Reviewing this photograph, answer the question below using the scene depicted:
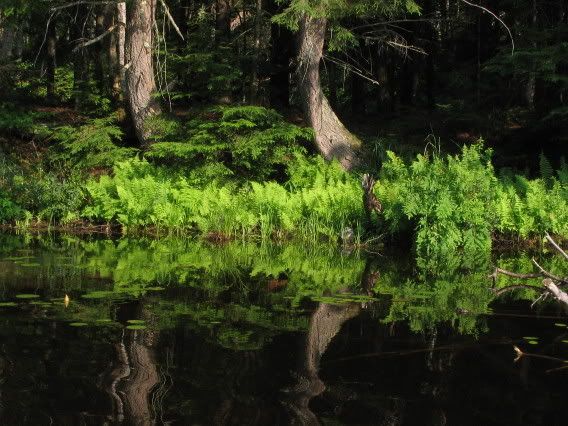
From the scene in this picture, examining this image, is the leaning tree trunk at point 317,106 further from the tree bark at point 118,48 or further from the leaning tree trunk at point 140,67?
the tree bark at point 118,48

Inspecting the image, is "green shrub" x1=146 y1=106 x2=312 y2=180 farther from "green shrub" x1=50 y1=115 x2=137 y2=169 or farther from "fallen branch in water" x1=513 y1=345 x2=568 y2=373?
"fallen branch in water" x1=513 y1=345 x2=568 y2=373

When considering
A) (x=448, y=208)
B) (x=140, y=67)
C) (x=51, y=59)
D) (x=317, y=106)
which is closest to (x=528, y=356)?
(x=448, y=208)

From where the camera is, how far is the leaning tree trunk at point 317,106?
16.2 metres

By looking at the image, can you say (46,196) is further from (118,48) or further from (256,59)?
(118,48)

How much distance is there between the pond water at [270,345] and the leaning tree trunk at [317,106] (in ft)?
21.9

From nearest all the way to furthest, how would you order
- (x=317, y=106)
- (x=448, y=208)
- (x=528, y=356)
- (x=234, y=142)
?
(x=528, y=356) → (x=448, y=208) → (x=234, y=142) → (x=317, y=106)

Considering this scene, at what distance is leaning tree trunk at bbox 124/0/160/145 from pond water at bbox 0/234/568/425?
24.1ft

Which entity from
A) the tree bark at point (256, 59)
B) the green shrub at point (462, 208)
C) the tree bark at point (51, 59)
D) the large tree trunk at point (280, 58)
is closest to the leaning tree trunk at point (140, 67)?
the tree bark at point (256, 59)

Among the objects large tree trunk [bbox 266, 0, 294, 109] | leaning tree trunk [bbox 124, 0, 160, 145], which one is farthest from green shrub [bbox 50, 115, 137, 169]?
large tree trunk [bbox 266, 0, 294, 109]

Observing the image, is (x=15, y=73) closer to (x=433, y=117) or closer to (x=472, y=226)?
(x=433, y=117)

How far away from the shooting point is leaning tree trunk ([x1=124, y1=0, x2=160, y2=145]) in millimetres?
16688

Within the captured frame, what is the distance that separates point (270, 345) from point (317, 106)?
11.0 meters

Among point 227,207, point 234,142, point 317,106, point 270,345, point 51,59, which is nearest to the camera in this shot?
point 270,345

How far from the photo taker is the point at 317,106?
1650cm
